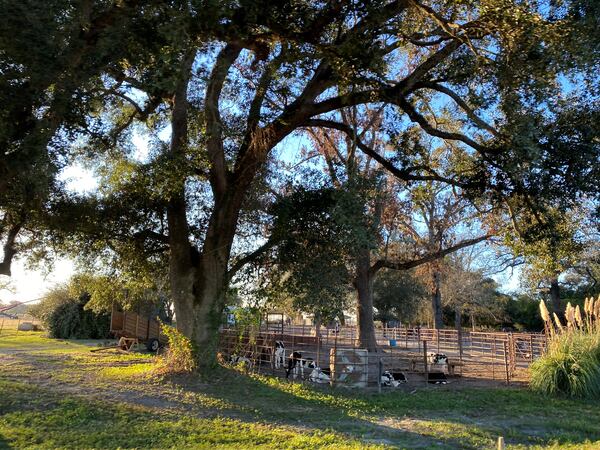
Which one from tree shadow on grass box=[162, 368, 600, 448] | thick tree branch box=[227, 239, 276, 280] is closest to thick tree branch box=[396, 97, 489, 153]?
thick tree branch box=[227, 239, 276, 280]

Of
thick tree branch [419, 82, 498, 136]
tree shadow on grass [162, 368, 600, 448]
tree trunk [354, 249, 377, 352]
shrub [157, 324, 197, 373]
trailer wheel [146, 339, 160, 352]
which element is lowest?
tree shadow on grass [162, 368, 600, 448]

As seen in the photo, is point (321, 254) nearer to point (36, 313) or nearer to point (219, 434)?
A: point (219, 434)

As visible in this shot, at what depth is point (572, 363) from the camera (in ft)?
40.3

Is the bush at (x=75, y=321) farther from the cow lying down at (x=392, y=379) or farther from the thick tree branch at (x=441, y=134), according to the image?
the thick tree branch at (x=441, y=134)

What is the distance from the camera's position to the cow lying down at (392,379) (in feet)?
48.0

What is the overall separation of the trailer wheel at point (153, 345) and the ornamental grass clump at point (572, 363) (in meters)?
17.5

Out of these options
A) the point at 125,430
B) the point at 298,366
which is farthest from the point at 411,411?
the point at 125,430

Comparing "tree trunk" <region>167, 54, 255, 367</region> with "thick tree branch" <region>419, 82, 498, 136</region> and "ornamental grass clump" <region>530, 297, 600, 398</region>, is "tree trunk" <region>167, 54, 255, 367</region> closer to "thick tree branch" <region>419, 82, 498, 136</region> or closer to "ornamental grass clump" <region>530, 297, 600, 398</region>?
"thick tree branch" <region>419, 82, 498, 136</region>

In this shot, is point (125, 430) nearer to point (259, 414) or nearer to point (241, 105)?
point (259, 414)

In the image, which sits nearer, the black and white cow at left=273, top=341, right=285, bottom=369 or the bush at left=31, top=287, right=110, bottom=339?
the black and white cow at left=273, top=341, right=285, bottom=369

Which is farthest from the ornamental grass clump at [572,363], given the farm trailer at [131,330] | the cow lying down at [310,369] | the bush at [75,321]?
the bush at [75,321]

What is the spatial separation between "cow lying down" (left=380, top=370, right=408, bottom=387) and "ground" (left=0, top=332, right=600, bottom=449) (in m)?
0.84

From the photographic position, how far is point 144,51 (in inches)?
337

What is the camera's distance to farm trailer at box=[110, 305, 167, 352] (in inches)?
949
